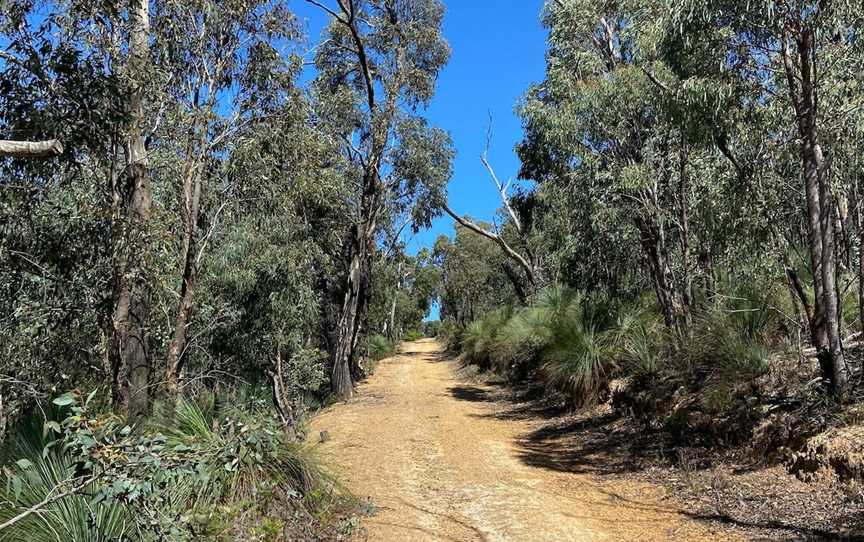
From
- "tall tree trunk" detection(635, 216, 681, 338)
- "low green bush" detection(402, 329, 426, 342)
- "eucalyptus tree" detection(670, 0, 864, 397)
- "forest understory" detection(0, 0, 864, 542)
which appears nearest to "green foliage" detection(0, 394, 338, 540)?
"forest understory" detection(0, 0, 864, 542)

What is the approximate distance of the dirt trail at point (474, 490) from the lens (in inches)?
242

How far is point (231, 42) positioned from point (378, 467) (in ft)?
23.0

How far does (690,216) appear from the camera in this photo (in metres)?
12.4

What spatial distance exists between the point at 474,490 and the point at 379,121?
12.9m

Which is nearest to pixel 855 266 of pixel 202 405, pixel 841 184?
pixel 841 184

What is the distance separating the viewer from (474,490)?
782cm

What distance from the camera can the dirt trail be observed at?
614cm

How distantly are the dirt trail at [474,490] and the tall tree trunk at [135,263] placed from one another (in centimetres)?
253

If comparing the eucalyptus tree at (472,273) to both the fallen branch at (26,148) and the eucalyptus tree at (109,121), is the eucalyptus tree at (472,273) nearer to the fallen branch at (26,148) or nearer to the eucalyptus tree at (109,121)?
the eucalyptus tree at (109,121)

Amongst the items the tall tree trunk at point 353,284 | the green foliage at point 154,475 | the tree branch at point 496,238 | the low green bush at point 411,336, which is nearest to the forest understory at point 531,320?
the green foliage at point 154,475

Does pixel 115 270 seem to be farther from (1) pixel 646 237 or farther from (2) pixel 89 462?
(1) pixel 646 237

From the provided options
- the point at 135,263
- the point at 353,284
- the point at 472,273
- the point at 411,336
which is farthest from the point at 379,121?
the point at 411,336

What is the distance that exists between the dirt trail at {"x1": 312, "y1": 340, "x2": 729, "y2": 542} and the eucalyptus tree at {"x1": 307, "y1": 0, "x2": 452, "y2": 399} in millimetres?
6193

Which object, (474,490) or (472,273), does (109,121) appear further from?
(472,273)
